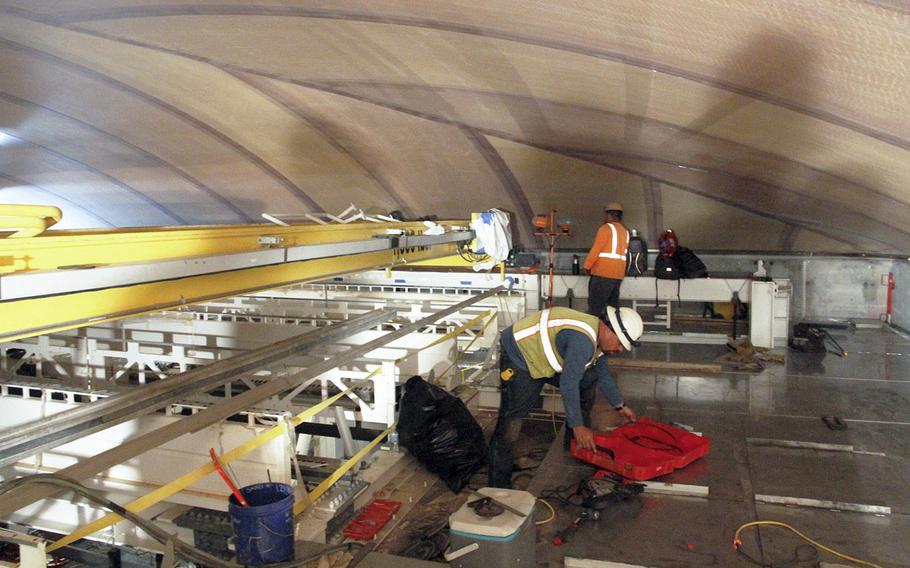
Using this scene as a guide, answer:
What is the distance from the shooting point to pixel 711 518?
428 cm

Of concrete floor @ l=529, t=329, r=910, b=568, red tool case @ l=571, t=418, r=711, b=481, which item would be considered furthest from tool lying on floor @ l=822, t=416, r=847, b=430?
red tool case @ l=571, t=418, r=711, b=481

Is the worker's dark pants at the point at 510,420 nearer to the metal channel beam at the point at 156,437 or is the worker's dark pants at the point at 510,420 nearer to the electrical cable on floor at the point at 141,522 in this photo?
the metal channel beam at the point at 156,437

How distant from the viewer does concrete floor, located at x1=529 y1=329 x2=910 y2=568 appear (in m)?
3.93

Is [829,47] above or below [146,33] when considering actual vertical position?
below

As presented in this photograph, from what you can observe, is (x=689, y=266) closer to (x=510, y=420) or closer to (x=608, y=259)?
(x=608, y=259)

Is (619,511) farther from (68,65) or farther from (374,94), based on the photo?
(68,65)

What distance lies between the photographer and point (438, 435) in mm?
5148

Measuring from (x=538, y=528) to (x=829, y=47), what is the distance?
12.1 ft

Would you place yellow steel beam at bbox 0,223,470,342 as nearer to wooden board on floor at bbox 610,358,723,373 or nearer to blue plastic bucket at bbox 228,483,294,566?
blue plastic bucket at bbox 228,483,294,566

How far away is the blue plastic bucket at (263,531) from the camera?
10.3ft

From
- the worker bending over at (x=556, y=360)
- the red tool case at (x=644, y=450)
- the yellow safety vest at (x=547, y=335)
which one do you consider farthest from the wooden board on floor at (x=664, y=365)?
the yellow safety vest at (x=547, y=335)

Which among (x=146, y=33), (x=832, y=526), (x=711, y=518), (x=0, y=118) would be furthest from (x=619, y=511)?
(x=0, y=118)

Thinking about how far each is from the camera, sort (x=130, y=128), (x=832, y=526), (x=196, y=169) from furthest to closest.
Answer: (x=196, y=169) → (x=130, y=128) → (x=832, y=526)

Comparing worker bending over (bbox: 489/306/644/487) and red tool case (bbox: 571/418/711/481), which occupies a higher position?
worker bending over (bbox: 489/306/644/487)
